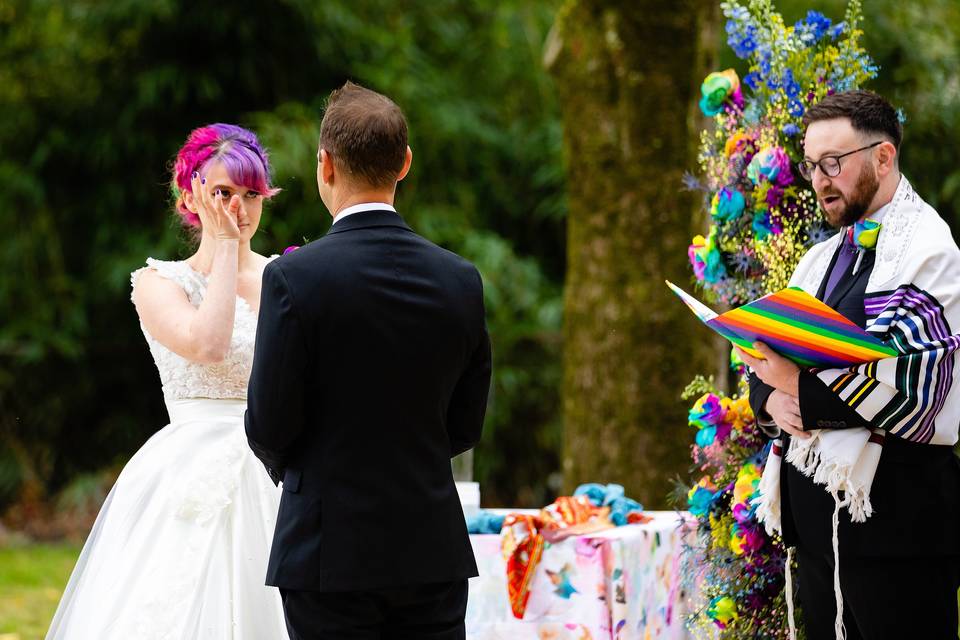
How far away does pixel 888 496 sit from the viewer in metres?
2.40

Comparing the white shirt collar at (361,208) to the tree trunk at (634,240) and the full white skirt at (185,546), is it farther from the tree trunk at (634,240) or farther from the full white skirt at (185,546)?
the tree trunk at (634,240)

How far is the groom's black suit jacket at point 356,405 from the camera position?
2.06m

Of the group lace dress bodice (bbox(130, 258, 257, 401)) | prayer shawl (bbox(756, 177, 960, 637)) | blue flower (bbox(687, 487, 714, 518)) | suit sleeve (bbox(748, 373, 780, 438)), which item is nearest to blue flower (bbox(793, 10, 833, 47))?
prayer shawl (bbox(756, 177, 960, 637))

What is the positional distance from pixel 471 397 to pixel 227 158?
106 cm

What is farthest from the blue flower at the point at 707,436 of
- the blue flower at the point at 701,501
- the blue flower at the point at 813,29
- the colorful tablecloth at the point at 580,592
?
the blue flower at the point at 813,29

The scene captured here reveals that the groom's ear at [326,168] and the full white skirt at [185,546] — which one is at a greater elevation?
the groom's ear at [326,168]

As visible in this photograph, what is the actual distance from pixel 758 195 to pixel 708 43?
2224 mm

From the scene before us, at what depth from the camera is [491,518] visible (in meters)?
3.45

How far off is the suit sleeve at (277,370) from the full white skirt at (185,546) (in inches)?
29.5

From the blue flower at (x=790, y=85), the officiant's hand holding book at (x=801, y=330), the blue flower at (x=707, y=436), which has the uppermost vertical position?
the blue flower at (x=790, y=85)

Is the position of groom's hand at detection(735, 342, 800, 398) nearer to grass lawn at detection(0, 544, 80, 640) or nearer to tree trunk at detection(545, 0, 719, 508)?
tree trunk at detection(545, 0, 719, 508)

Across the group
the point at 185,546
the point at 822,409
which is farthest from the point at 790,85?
the point at 185,546

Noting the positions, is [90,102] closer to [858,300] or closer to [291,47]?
[291,47]

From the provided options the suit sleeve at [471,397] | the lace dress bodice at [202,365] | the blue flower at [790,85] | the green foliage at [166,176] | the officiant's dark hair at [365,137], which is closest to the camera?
the officiant's dark hair at [365,137]
